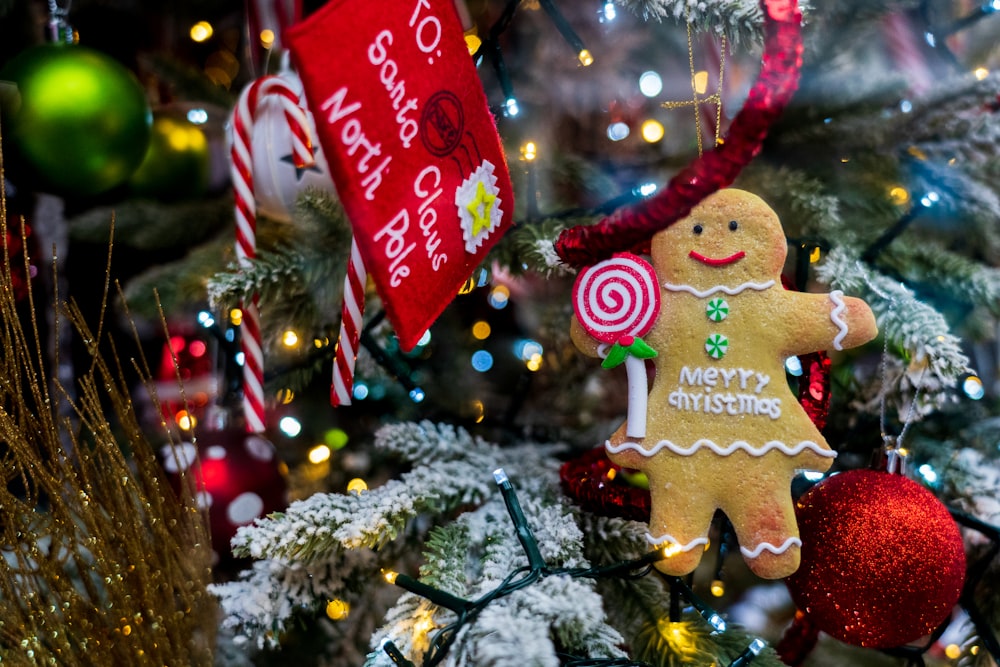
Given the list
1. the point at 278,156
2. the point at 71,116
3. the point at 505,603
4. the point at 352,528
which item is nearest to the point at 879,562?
the point at 505,603

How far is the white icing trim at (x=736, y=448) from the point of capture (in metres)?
0.55

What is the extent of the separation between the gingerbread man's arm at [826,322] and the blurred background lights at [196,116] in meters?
0.78

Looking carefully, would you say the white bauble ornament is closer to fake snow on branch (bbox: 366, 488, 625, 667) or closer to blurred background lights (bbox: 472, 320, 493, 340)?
blurred background lights (bbox: 472, 320, 493, 340)

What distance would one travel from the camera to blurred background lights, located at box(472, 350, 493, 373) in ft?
2.93

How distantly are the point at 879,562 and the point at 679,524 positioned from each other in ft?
0.51

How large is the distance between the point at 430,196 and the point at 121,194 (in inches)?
25.4

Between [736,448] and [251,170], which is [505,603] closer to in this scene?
[736,448]

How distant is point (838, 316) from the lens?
54cm

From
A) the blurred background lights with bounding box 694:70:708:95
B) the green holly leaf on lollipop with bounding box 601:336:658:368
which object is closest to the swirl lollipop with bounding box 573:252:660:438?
the green holly leaf on lollipop with bounding box 601:336:658:368

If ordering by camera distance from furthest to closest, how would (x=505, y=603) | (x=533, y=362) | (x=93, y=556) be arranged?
1. (x=533, y=362)
2. (x=93, y=556)
3. (x=505, y=603)

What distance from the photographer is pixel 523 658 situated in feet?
1.40

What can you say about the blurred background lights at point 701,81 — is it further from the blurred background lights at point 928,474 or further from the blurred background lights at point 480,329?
the blurred background lights at point 928,474

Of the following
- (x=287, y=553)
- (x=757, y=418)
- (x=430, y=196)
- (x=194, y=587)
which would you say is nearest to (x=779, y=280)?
(x=757, y=418)

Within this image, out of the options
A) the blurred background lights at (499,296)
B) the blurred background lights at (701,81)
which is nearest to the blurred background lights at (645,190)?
the blurred background lights at (499,296)
